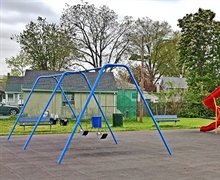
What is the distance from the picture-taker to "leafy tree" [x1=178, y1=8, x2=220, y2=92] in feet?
113

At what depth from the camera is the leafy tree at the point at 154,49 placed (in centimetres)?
4762

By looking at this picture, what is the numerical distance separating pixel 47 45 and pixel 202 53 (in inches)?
707

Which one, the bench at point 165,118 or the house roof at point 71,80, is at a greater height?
the house roof at point 71,80

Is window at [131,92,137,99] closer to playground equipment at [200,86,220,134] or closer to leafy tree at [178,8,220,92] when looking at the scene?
leafy tree at [178,8,220,92]

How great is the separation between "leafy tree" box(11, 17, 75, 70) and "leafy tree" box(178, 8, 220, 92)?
1415 cm

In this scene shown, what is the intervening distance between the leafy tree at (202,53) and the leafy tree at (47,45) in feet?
46.4

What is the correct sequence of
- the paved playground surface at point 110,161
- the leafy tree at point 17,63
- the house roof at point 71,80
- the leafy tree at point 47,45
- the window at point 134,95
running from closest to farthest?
the paved playground surface at point 110,161 < the window at point 134,95 < the house roof at point 71,80 < the leafy tree at point 47,45 < the leafy tree at point 17,63

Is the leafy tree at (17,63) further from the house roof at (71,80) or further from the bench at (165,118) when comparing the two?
the bench at (165,118)

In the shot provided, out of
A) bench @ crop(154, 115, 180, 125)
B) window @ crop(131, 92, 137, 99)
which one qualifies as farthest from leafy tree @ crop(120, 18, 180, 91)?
bench @ crop(154, 115, 180, 125)

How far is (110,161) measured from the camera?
30.7ft

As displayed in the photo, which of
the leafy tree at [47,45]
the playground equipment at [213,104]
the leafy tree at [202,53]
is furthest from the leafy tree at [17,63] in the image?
the playground equipment at [213,104]

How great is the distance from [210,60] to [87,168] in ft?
96.2

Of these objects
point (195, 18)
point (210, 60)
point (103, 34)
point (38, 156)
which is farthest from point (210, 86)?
point (38, 156)

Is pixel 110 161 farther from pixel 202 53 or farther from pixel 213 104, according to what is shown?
pixel 202 53
